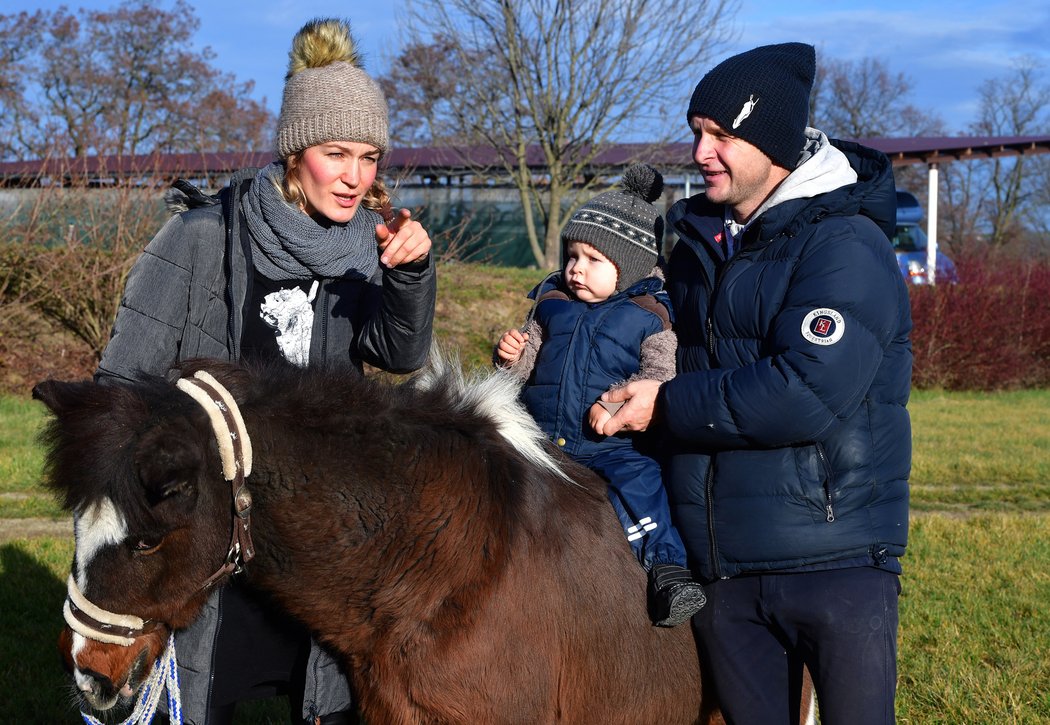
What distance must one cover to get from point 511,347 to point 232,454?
130cm

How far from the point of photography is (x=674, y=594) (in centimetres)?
287

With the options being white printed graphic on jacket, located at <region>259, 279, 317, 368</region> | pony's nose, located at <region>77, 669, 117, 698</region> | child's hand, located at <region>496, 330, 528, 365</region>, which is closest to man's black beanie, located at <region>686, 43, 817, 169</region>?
child's hand, located at <region>496, 330, 528, 365</region>

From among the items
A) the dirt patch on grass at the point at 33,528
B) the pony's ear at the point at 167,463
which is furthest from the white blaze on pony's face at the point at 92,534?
the dirt patch on grass at the point at 33,528

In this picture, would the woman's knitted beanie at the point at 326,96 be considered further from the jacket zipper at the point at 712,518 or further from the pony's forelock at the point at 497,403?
the jacket zipper at the point at 712,518

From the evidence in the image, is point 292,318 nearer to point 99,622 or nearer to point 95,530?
point 95,530

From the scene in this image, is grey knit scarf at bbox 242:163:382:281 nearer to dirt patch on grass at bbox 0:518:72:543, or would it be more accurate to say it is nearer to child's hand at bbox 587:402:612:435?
child's hand at bbox 587:402:612:435

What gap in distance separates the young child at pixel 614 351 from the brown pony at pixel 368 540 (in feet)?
0.60

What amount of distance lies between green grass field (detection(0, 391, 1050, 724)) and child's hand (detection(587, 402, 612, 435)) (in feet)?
8.96

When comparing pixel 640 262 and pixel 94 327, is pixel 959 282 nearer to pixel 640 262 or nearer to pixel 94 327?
pixel 94 327

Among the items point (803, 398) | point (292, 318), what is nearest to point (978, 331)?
point (803, 398)

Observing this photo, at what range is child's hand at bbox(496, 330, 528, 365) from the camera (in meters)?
3.48

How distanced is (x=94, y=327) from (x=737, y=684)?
13.3 meters

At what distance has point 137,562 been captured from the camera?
245 centimetres

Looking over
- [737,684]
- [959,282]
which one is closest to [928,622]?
[737,684]
